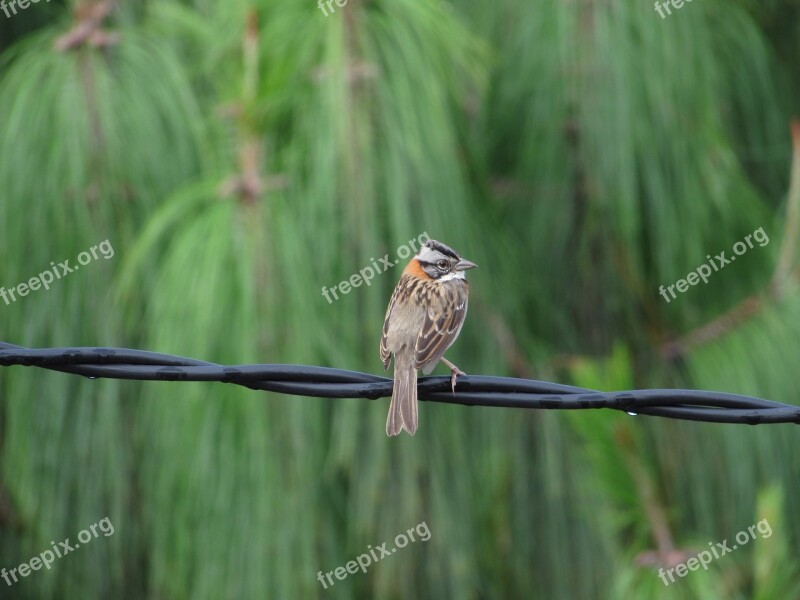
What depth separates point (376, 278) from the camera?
4473 mm

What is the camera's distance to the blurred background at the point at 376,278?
4.37 metres

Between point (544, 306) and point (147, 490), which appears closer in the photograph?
point (147, 490)

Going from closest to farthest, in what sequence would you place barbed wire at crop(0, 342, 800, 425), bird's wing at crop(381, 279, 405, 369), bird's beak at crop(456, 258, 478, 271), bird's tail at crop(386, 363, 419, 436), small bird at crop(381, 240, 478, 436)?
barbed wire at crop(0, 342, 800, 425), bird's tail at crop(386, 363, 419, 436), small bird at crop(381, 240, 478, 436), bird's wing at crop(381, 279, 405, 369), bird's beak at crop(456, 258, 478, 271)

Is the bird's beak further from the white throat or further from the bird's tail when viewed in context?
the bird's tail

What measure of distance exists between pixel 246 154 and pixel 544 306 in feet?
4.56

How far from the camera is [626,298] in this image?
194 inches

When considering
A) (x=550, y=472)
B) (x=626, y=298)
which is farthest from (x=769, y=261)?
(x=550, y=472)

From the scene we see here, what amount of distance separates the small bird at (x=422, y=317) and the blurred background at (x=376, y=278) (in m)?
0.11

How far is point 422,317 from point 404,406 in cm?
48

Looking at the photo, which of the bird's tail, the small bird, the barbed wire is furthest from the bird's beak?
the barbed wire

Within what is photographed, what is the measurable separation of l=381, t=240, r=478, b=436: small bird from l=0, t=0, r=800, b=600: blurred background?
0.35 feet

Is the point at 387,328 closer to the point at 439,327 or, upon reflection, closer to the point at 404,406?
the point at 439,327

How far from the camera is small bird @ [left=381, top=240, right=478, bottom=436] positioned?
4098mm

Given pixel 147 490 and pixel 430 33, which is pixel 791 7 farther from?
pixel 147 490
